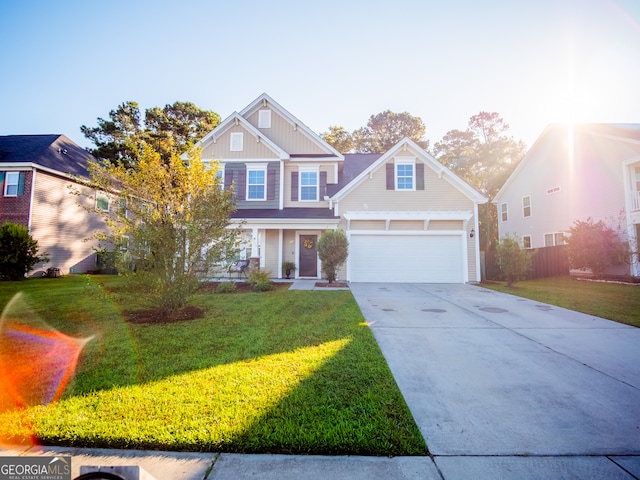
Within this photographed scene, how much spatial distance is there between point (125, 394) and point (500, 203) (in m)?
26.9

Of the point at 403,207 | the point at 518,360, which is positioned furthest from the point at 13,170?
the point at 518,360

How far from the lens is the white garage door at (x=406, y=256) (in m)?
13.5

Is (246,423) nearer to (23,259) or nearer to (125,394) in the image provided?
(125,394)

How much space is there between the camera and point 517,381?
338cm

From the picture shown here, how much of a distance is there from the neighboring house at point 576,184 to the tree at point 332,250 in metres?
11.5

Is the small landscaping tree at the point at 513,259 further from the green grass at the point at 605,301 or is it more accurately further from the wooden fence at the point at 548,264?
the wooden fence at the point at 548,264

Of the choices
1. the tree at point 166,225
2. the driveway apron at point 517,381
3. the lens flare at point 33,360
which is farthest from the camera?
the tree at point 166,225

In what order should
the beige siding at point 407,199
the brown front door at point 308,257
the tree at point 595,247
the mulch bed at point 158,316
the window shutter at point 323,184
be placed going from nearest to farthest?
the mulch bed at point 158,316 → the tree at point 595,247 → the beige siding at point 407,199 → the brown front door at point 308,257 → the window shutter at point 323,184

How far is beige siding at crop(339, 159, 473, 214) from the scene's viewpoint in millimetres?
13734

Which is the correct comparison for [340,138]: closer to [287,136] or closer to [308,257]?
[287,136]

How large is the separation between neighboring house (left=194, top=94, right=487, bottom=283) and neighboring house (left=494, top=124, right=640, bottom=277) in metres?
6.29

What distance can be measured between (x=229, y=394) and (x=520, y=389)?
3.17 meters

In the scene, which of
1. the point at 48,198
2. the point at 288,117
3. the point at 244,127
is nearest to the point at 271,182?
the point at 244,127

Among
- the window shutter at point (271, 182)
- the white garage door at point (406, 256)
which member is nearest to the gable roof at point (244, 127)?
the window shutter at point (271, 182)
